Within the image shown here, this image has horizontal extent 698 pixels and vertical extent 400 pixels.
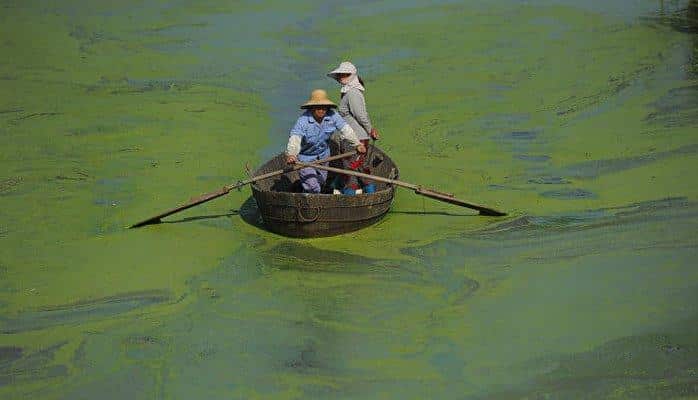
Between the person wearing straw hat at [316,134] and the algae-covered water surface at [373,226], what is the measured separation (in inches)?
16.1

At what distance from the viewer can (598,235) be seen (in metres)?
6.32

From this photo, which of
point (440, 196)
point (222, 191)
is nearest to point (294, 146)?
point (222, 191)

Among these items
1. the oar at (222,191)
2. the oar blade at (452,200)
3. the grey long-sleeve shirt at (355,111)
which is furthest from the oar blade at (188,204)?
the oar blade at (452,200)

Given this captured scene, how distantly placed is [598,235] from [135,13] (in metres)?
7.73

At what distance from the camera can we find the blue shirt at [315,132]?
6.41 meters

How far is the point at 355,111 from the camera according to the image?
6.80 meters

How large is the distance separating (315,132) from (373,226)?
666mm

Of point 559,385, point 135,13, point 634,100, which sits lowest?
point 559,385

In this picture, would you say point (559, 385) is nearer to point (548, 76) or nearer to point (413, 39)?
point (548, 76)

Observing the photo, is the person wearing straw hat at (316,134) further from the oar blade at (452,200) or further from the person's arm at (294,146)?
the oar blade at (452,200)

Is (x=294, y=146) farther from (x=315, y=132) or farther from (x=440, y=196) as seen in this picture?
(x=440, y=196)

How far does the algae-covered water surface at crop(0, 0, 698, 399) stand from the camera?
4.88 m

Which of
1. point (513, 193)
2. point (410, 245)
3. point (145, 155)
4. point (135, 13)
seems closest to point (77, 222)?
point (145, 155)

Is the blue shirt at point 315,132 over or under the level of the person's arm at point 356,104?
under
